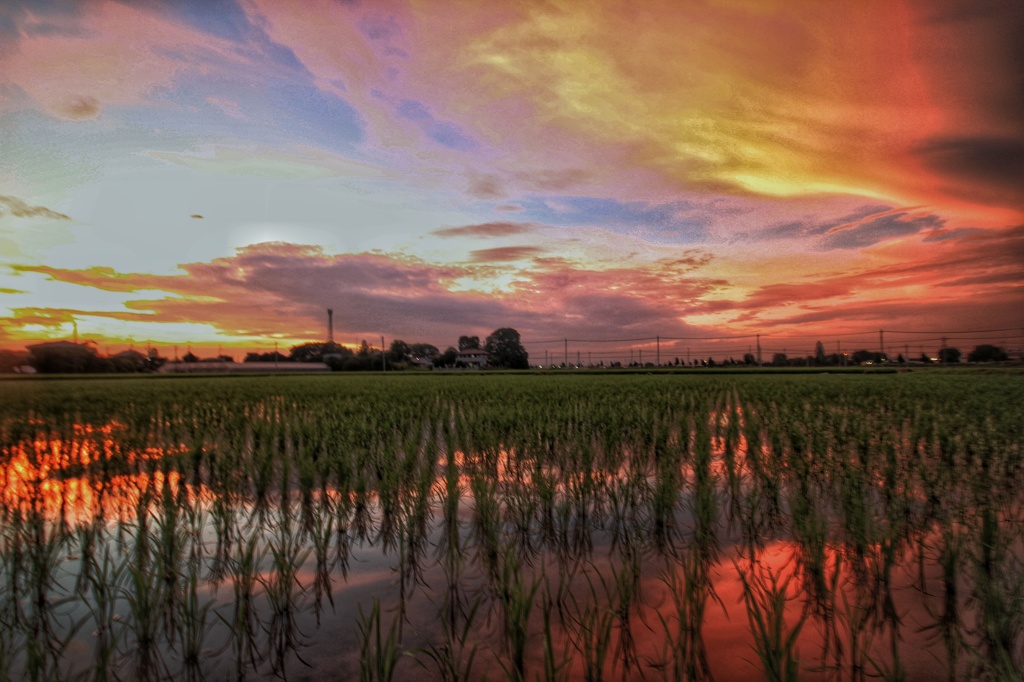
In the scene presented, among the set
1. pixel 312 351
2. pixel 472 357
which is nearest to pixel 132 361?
pixel 312 351

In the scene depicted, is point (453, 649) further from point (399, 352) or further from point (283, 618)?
point (399, 352)

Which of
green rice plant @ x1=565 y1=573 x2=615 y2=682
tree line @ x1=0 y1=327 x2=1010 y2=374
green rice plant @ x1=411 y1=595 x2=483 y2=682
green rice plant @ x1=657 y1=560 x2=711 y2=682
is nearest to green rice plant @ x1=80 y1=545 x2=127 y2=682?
green rice plant @ x1=411 y1=595 x2=483 y2=682

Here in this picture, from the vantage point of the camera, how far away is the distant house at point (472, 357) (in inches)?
3110

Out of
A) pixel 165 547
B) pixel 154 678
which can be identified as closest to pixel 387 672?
pixel 154 678

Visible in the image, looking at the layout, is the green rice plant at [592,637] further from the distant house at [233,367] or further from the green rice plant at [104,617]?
the distant house at [233,367]

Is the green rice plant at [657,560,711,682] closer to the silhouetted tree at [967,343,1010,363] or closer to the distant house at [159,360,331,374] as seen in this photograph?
the silhouetted tree at [967,343,1010,363]

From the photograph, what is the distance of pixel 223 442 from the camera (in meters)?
6.63

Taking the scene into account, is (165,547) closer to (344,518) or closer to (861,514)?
(344,518)

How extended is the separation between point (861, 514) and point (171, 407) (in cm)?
1247

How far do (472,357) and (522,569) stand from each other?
3209 inches

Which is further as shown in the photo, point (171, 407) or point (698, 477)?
point (171, 407)

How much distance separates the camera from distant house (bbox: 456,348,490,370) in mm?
79000

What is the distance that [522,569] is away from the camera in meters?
2.92

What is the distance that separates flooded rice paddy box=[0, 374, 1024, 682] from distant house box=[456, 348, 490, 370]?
72.5 metres
